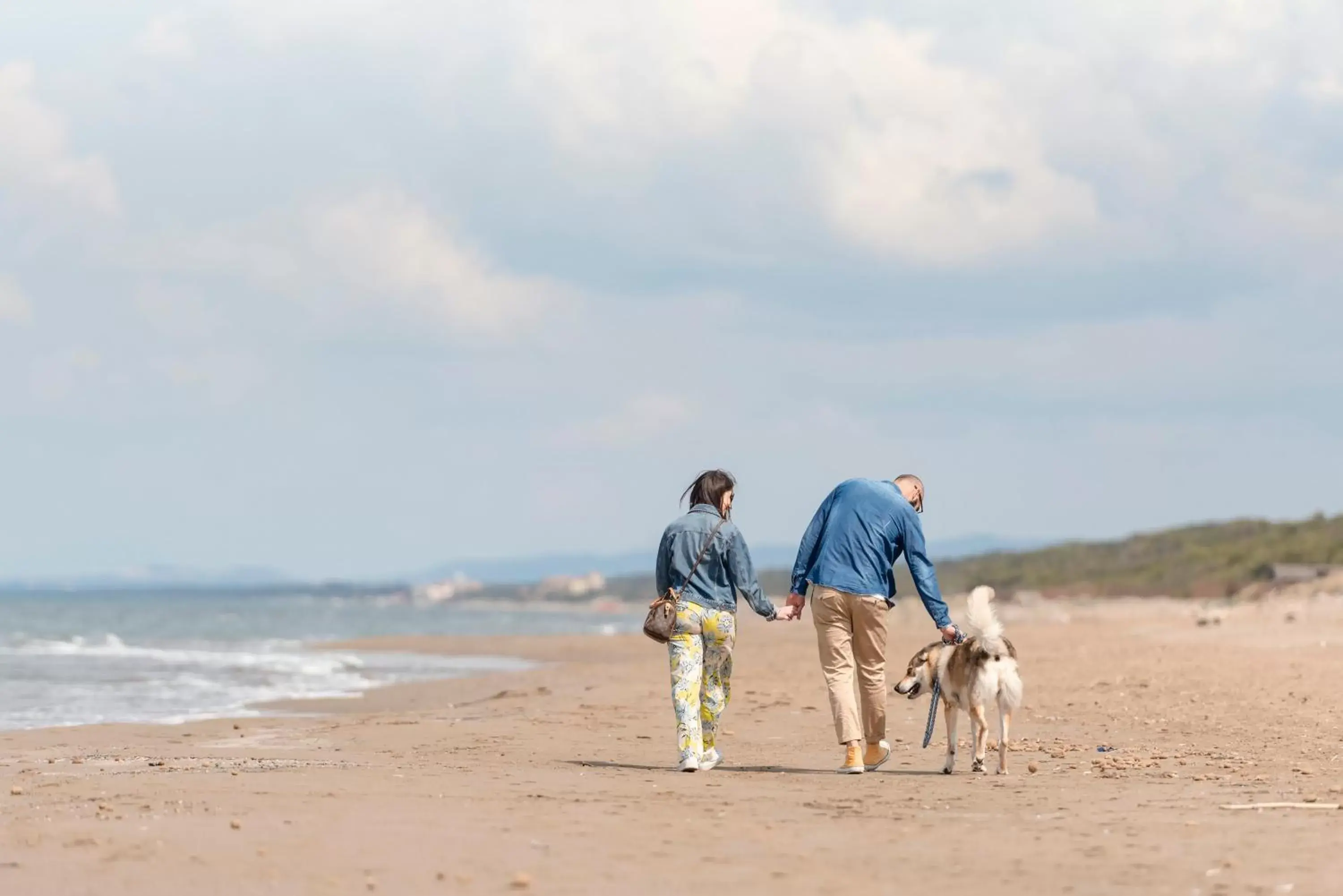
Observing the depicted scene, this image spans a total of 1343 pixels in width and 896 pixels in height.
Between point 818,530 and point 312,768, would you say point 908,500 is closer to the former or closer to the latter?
point 818,530

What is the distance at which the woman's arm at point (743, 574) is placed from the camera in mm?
10781

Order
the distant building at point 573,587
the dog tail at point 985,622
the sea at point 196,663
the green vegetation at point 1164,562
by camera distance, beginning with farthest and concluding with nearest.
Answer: the distant building at point 573,587 → the green vegetation at point 1164,562 → the sea at point 196,663 → the dog tail at point 985,622

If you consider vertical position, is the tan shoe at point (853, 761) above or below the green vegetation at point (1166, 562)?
below

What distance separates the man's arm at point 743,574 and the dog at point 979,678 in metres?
1.04

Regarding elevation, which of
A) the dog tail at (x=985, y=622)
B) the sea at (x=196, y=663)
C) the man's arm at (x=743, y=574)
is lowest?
the sea at (x=196, y=663)

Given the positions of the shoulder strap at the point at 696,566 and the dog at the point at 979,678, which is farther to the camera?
the shoulder strap at the point at 696,566

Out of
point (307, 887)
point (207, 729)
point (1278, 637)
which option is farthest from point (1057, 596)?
point (307, 887)

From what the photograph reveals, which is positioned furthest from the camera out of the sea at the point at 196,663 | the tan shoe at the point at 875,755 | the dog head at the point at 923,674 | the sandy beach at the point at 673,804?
the sea at the point at 196,663

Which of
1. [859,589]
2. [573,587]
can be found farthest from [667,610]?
[573,587]

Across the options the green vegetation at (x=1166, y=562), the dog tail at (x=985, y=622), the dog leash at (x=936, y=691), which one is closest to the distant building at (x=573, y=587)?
the green vegetation at (x=1166, y=562)

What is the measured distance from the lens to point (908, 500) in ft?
36.2

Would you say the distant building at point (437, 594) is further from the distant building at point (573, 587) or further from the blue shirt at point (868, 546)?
the blue shirt at point (868, 546)

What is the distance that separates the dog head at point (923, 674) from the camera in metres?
11.0

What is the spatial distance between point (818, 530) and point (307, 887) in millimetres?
5213
